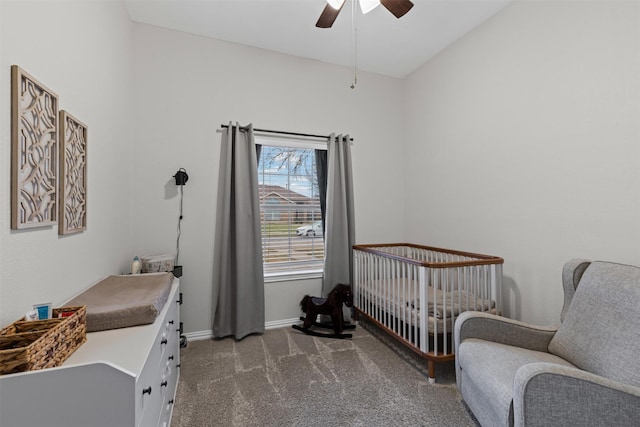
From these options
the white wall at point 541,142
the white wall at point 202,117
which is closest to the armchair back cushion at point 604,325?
the white wall at point 541,142

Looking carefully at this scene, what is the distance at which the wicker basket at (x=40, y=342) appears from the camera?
2.41ft

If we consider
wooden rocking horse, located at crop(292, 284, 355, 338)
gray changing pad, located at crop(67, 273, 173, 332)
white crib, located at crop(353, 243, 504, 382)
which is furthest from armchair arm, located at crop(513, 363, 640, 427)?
wooden rocking horse, located at crop(292, 284, 355, 338)

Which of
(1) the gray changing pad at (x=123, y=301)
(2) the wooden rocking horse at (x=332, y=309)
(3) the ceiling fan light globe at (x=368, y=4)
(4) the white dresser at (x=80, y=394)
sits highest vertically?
(3) the ceiling fan light globe at (x=368, y=4)

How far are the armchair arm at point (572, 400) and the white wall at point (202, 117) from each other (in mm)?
2202

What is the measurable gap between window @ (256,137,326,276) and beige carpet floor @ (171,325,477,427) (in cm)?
86

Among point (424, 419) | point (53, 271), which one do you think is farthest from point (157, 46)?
point (424, 419)

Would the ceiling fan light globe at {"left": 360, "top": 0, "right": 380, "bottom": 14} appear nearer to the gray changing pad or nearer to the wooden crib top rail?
the wooden crib top rail

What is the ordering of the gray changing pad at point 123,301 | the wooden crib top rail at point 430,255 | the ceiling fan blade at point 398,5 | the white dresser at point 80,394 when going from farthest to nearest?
the wooden crib top rail at point 430,255 < the ceiling fan blade at point 398,5 < the gray changing pad at point 123,301 < the white dresser at point 80,394

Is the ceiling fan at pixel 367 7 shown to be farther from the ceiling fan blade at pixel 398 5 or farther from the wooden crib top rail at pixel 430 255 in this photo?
the wooden crib top rail at pixel 430 255

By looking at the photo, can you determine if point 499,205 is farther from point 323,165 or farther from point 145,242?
point 145,242

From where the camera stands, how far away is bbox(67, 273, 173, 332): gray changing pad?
1169 millimetres

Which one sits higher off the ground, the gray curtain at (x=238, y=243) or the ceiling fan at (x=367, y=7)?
the ceiling fan at (x=367, y=7)

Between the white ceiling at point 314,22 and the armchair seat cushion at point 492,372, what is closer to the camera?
the armchair seat cushion at point 492,372

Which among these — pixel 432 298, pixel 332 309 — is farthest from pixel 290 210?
pixel 432 298
